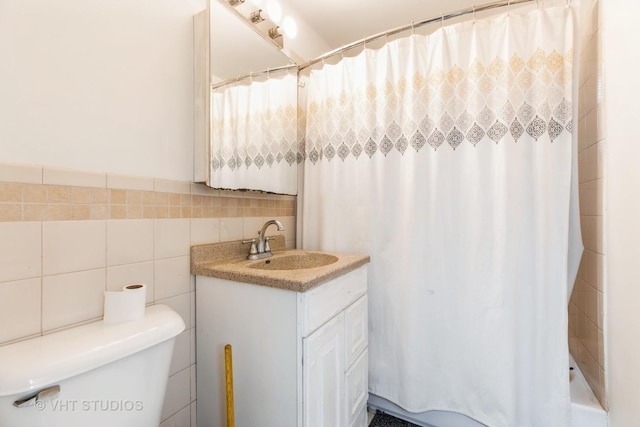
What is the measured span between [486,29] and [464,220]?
2.90 feet

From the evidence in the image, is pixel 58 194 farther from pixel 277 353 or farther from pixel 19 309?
pixel 277 353

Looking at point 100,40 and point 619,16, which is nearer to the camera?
point 100,40

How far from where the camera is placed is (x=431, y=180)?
1.37 m

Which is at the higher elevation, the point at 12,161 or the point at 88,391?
the point at 12,161

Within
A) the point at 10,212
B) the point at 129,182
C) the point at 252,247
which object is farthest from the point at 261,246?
the point at 10,212

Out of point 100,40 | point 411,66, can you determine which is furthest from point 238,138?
point 411,66

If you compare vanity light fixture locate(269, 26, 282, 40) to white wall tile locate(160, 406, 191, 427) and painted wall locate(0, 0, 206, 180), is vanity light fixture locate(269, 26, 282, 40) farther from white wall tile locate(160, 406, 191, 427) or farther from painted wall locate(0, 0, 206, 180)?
white wall tile locate(160, 406, 191, 427)

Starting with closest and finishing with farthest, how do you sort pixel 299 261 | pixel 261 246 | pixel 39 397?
1. pixel 39 397
2. pixel 261 246
3. pixel 299 261

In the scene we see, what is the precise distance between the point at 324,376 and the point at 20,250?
100cm

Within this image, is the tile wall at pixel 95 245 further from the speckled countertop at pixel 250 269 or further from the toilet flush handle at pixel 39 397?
the toilet flush handle at pixel 39 397


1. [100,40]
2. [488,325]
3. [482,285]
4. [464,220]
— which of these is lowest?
[488,325]

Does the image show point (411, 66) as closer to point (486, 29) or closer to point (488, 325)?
point (486, 29)

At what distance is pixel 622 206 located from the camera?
40.6 inches

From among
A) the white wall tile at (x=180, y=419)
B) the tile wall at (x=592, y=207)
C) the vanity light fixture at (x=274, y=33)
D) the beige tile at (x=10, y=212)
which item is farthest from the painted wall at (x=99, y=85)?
the tile wall at (x=592, y=207)
